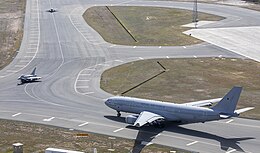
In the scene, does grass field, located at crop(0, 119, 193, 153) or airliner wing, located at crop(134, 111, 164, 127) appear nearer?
grass field, located at crop(0, 119, 193, 153)

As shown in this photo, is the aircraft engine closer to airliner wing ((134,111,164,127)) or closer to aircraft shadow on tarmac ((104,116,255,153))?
airliner wing ((134,111,164,127))

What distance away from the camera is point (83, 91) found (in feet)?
397

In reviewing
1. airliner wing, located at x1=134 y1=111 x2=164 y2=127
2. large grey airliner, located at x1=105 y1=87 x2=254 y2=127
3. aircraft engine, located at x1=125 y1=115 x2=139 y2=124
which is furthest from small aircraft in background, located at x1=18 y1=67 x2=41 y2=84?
airliner wing, located at x1=134 y1=111 x2=164 y2=127

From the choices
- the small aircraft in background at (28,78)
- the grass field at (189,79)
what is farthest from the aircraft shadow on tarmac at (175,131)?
the small aircraft in background at (28,78)

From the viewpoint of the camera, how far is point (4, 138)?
9188cm

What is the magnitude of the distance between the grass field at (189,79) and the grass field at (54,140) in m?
25.3

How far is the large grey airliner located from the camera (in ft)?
288

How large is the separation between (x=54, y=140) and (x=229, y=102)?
96.2ft

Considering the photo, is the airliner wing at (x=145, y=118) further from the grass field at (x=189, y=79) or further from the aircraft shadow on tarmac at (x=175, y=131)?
the grass field at (x=189, y=79)

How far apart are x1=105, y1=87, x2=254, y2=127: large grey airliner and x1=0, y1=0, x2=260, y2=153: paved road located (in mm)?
2306

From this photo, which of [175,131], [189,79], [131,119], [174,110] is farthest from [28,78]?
[175,131]

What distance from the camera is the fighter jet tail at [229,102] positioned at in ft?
287

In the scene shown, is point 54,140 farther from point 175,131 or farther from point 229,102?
point 229,102

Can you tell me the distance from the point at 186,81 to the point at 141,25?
72.5 meters
